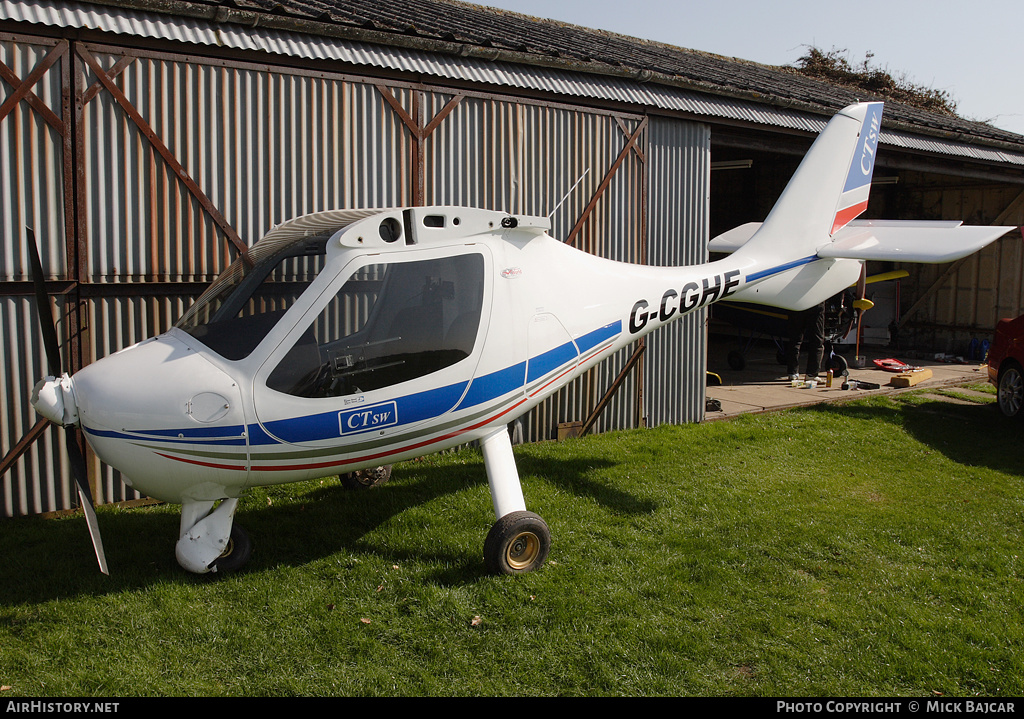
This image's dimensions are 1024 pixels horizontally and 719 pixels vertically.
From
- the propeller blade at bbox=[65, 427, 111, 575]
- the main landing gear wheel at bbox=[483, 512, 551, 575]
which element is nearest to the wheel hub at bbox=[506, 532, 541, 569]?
the main landing gear wheel at bbox=[483, 512, 551, 575]

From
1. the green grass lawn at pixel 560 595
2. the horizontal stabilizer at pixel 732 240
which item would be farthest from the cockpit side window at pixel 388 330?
the horizontal stabilizer at pixel 732 240

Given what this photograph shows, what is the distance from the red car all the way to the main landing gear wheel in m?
8.14

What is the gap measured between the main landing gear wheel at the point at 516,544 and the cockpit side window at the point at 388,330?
46.4 inches

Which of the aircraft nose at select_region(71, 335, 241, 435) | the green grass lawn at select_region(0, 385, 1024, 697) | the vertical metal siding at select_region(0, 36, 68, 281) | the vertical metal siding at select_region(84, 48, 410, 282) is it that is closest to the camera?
the green grass lawn at select_region(0, 385, 1024, 697)

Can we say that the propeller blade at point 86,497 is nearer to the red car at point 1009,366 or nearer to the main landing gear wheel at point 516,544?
the main landing gear wheel at point 516,544

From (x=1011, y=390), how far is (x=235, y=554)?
10.2 m

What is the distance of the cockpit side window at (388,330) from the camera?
5.03m

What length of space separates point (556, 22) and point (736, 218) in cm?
840

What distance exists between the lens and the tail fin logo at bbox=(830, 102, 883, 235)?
820cm

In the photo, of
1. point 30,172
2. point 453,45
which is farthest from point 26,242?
point 453,45

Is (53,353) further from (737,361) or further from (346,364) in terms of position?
(737,361)

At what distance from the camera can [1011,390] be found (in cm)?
1073

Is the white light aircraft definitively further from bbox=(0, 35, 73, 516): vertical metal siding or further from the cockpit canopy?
bbox=(0, 35, 73, 516): vertical metal siding

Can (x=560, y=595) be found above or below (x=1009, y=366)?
below
